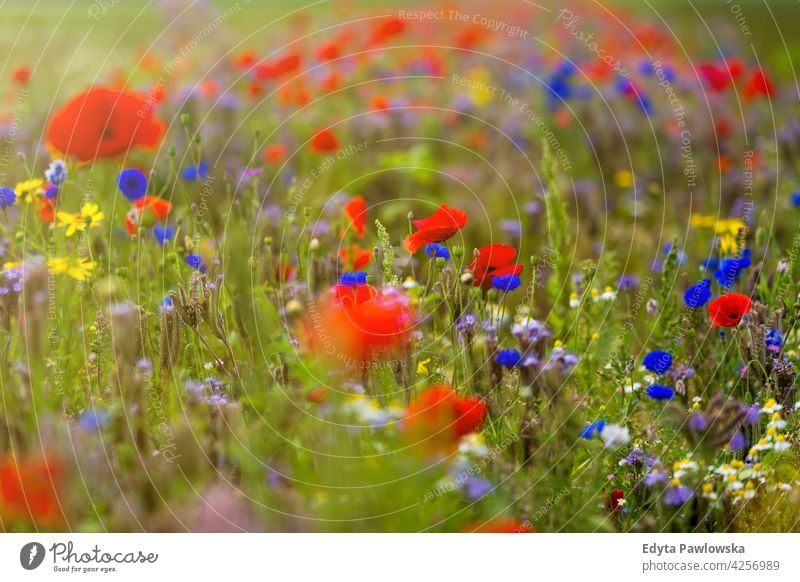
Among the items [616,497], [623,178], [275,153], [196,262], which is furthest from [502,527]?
[623,178]

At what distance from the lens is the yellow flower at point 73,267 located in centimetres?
234

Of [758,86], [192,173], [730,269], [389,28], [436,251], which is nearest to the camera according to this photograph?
[436,251]

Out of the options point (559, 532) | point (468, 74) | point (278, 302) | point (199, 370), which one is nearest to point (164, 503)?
point (199, 370)

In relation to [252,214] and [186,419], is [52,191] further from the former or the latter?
[186,419]

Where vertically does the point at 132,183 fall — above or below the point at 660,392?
above

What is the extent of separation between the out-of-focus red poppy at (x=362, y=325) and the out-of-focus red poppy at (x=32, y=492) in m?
0.62

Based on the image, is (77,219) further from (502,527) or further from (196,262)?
(502,527)

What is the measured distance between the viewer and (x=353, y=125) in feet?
13.4

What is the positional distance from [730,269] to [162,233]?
1.49m

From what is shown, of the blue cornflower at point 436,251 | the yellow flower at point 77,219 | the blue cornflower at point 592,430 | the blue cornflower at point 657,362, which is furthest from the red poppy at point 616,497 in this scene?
the yellow flower at point 77,219

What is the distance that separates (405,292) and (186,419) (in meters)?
0.62

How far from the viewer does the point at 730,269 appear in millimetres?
2451

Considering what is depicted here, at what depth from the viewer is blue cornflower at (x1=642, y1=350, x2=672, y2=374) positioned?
2.21 metres
